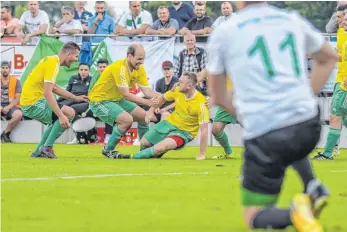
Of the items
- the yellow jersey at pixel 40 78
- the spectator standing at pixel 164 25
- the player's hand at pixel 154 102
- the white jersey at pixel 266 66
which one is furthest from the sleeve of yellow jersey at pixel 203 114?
the white jersey at pixel 266 66

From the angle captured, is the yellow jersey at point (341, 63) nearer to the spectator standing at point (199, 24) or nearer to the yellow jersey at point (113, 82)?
the yellow jersey at point (113, 82)

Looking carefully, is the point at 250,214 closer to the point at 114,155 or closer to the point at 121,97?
the point at 114,155

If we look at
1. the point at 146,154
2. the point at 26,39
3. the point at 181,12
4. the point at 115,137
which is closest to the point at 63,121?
the point at 115,137

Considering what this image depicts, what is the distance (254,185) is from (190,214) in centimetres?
189

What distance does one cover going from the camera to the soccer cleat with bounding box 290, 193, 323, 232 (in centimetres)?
624

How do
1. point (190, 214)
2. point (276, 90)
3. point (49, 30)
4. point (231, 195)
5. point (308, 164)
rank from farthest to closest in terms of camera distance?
point (49, 30) < point (231, 195) < point (190, 214) < point (308, 164) < point (276, 90)

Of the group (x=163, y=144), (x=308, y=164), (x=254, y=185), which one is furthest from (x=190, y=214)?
(x=163, y=144)

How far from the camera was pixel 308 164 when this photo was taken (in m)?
7.70

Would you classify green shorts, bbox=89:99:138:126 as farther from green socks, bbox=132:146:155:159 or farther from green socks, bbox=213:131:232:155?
green socks, bbox=213:131:232:155

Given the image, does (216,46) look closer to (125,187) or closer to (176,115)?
(125,187)

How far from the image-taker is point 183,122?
55.6 feet

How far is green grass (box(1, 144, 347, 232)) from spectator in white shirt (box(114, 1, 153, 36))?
8.32 meters

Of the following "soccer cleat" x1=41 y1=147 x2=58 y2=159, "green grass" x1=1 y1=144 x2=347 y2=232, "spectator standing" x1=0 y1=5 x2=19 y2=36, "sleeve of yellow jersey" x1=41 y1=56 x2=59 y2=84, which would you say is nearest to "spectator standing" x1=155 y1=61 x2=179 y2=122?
"soccer cleat" x1=41 y1=147 x2=58 y2=159

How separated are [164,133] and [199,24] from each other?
607cm
